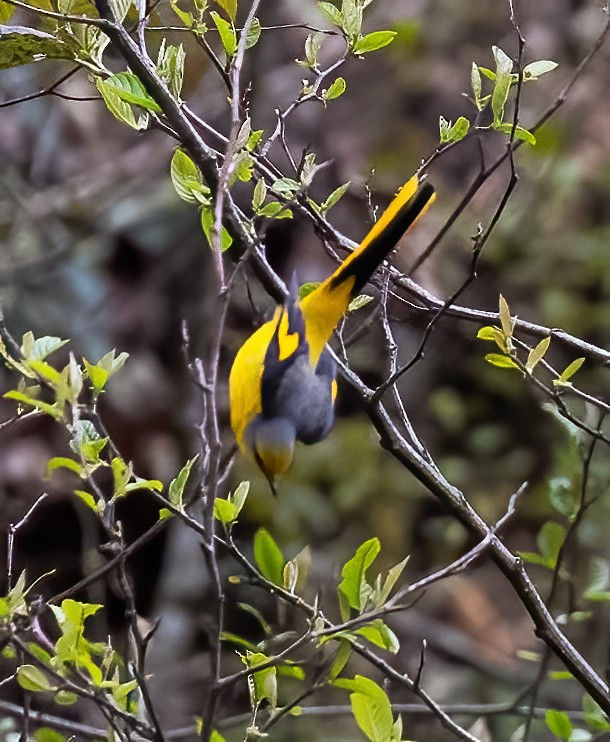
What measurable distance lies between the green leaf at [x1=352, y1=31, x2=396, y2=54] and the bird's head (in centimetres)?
94

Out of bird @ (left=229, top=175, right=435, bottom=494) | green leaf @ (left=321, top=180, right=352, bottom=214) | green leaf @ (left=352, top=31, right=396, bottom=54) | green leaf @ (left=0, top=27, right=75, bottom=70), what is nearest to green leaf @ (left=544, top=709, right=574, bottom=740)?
bird @ (left=229, top=175, right=435, bottom=494)

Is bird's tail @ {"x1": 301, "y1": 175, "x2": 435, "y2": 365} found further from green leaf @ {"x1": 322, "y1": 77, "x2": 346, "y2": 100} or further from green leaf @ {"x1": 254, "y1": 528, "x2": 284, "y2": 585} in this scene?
green leaf @ {"x1": 254, "y1": 528, "x2": 284, "y2": 585}

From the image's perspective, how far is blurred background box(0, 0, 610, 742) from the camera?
4.01 meters

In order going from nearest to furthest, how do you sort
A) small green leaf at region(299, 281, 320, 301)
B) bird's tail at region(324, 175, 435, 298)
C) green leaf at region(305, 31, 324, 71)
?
green leaf at region(305, 31, 324, 71), bird's tail at region(324, 175, 435, 298), small green leaf at region(299, 281, 320, 301)

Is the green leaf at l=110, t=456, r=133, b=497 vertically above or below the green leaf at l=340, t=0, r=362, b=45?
below

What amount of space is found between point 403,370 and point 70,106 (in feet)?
12.4

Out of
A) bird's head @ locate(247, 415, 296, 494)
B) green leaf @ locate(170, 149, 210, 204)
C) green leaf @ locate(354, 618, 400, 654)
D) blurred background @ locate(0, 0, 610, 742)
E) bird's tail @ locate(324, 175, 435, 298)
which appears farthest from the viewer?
blurred background @ locate(0, 0, 610, 742)

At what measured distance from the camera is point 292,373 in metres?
2.30

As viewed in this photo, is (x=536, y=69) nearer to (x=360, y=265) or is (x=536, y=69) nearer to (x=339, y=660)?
(x=360, y=265)

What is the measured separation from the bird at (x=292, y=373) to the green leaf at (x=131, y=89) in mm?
617

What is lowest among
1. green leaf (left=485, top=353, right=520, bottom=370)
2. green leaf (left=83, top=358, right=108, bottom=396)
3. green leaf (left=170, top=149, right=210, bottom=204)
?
green leaf (left=485, top=353, right=520, bottom=370)

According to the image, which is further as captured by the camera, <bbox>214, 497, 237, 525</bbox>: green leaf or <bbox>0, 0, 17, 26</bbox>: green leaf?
<bbox>0, 0, 17, 26</bbox>: green leaf

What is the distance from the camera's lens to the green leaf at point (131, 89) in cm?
140

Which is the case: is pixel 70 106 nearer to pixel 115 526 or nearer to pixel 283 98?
pixel 283 98
